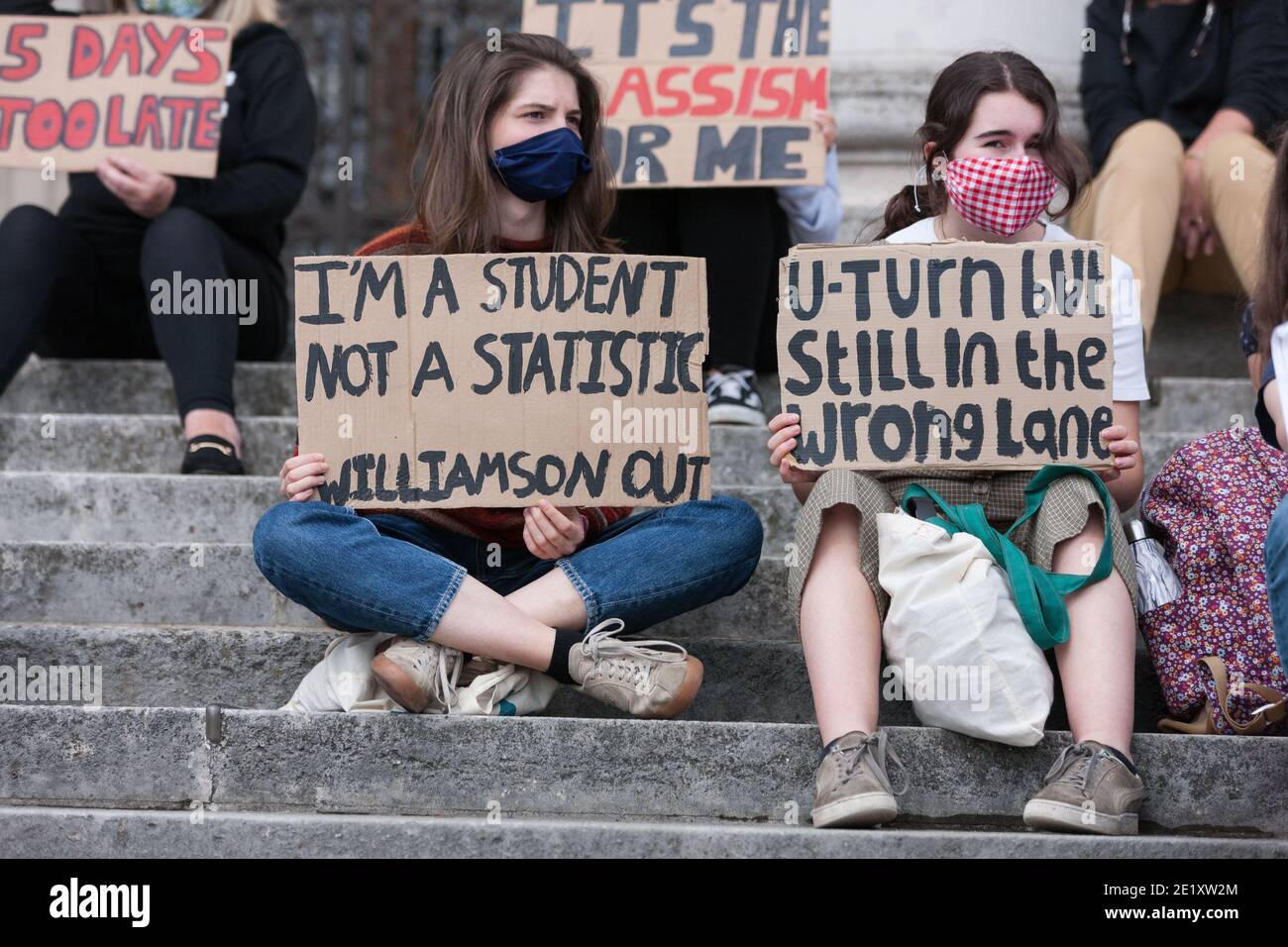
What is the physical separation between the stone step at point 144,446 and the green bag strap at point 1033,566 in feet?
4.63

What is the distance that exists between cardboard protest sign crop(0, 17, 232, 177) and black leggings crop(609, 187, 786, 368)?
1.28 metres

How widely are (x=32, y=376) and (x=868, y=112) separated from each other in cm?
310

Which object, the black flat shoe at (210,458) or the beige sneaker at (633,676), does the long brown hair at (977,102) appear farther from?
the black flat shoe at (210,458)

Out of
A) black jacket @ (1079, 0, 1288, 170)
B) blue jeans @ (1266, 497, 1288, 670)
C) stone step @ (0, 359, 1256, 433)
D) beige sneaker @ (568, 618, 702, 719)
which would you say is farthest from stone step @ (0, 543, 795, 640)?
black jacket @ (1079, 0, 1288, 170)

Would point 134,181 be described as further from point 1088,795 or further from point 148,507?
point 1088,795

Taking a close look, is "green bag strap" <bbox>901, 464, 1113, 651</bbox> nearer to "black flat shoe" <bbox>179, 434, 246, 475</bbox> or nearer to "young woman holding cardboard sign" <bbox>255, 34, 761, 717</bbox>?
"young woman holding cardboard sign" <bbox>255, 34, 761, 717</bbox>

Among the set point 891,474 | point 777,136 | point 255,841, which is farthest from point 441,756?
point 777,136

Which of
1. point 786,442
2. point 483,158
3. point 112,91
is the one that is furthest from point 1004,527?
point 112,91

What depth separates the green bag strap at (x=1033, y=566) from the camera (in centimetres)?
299

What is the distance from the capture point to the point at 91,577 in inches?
149

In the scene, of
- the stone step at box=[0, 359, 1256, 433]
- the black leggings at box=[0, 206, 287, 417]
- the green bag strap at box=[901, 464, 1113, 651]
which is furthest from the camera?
the stone step at box=[0, 359, 1256, 433]

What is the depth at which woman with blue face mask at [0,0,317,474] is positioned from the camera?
175 inches

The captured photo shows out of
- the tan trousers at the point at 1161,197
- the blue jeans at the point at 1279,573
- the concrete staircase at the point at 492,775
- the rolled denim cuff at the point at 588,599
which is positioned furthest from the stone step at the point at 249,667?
the tan trousers at the point at 1161,197

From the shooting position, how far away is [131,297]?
4984 millimetres
